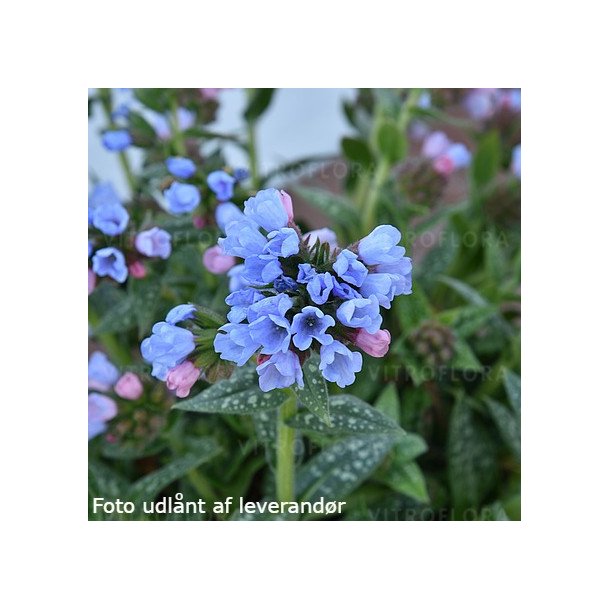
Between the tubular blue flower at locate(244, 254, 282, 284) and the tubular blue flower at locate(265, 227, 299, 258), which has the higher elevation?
the tubular blue flower at locate(265, 227, 299, 258)

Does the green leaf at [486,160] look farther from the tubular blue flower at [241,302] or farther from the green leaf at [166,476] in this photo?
the tubular blue flower at [241,302]

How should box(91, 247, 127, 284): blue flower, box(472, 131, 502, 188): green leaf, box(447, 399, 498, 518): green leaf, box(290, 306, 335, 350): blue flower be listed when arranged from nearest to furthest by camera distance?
box(290, 306, 335, 350): blue flower < box(91, 247, 127, 284): blue flower < box(447, 399, 498, 518): green leaf < box(472, 131, 502, 188): green leaf

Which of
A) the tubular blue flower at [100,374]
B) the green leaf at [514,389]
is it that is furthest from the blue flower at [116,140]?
the green leaf at [514,389]

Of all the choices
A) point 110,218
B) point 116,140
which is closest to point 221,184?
point 110,218

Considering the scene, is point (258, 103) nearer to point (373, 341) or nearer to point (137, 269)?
point (137, 269)

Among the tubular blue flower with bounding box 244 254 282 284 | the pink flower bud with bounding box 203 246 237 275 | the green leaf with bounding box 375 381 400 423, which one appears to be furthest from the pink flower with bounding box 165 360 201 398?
the green leaf with bounding box 375 381 400 423

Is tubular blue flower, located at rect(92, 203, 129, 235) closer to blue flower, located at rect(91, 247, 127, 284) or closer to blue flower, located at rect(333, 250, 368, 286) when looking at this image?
blue flower, located at rect(91, 247, 127, 284)

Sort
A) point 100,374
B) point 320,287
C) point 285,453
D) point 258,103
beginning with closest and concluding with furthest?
point 320,287 < point 285,453 < point 100,374 < point 258,103

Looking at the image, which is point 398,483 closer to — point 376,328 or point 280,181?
point 376,328
